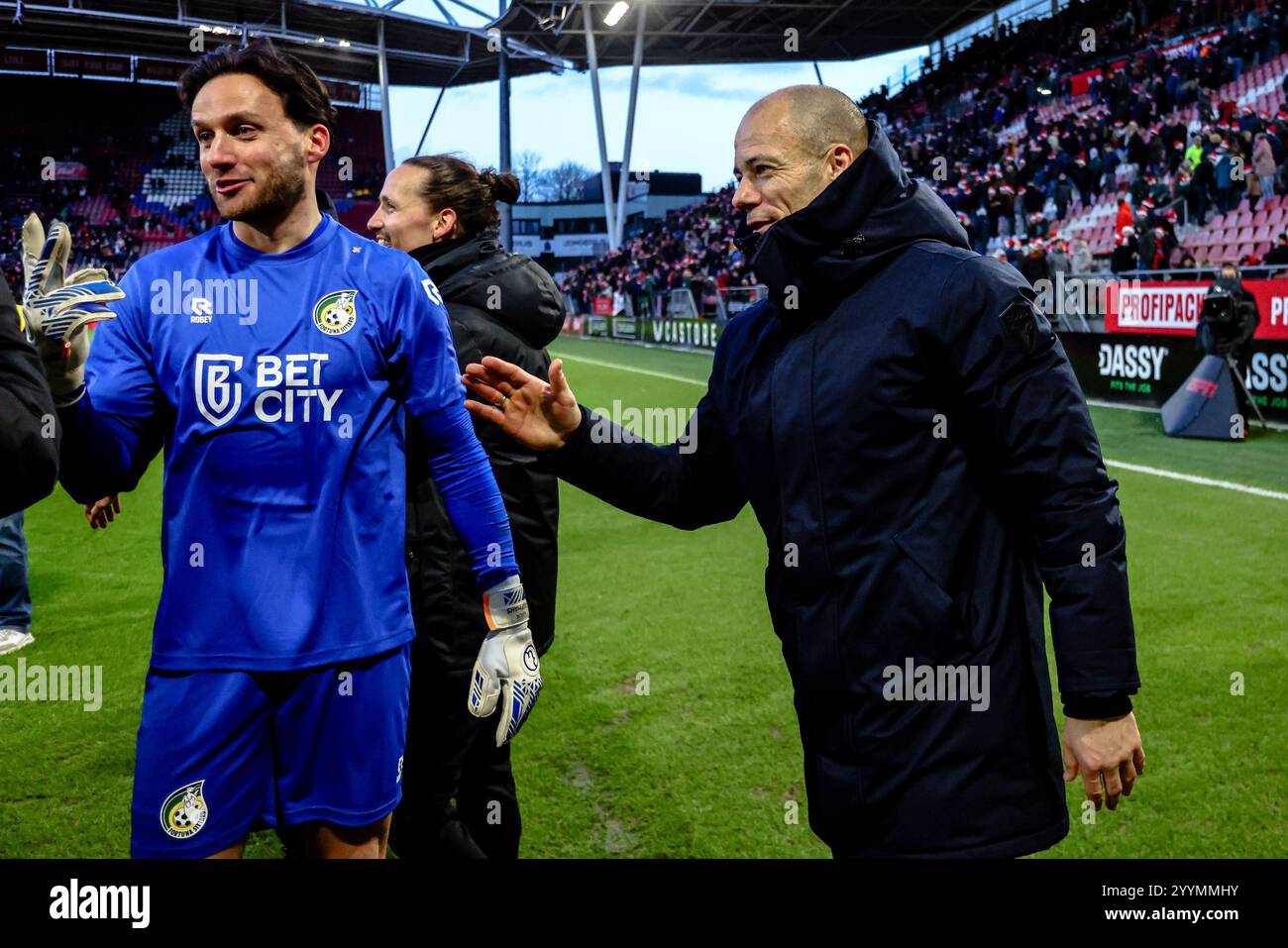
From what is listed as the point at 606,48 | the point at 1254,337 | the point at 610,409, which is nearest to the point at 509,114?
the point at 606,48

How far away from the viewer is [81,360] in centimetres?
207

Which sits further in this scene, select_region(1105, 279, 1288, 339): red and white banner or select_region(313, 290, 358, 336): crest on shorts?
select_region(1105, 279, 1288, 339): red and white banner

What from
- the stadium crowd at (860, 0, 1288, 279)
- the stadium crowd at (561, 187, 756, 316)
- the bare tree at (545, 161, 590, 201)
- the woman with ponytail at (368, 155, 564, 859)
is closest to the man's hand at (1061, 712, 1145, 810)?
the woman with ponytail at (368, 155, 564, 859)

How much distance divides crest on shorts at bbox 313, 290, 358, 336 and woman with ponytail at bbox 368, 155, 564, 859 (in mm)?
532

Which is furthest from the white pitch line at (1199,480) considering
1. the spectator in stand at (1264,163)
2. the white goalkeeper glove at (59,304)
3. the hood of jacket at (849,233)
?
the spectator in stand at (1264,163)

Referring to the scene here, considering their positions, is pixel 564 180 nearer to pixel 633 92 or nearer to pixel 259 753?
pixel 633 92

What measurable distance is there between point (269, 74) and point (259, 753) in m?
1.50

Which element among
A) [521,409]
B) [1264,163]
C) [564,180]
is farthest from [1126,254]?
[564,180]

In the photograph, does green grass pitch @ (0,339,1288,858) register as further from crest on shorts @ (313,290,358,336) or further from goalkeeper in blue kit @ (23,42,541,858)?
crest on shorts @ (313,290,358,336)

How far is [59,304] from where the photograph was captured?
1.96 m

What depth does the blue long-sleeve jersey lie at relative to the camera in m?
2.41

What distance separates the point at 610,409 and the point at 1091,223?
13970 mm

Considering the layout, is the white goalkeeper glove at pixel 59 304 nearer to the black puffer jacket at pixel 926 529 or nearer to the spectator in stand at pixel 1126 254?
the black puffer jacket at pixel 926 529
